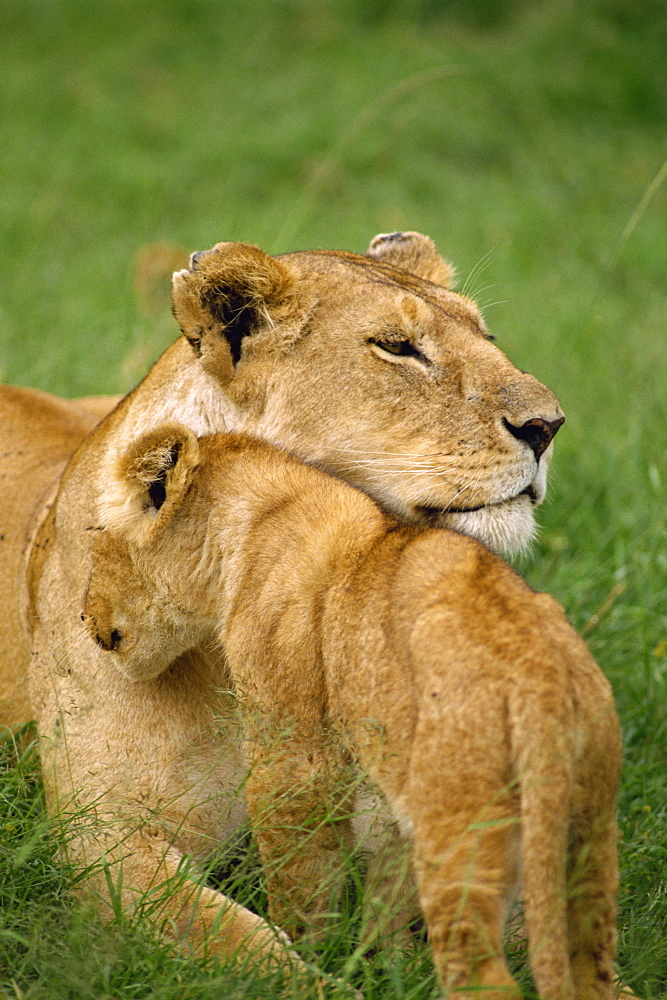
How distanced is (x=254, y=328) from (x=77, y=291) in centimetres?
469

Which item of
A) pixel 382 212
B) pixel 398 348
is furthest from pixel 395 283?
pixel 382 212

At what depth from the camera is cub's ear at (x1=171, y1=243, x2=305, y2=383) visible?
2873mm

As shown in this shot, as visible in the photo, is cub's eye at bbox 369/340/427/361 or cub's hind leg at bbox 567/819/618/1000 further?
cub's eye at bbox 369/340/427/361

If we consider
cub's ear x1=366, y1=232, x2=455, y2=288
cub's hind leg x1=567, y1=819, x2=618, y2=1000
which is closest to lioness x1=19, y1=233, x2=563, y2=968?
cub's ear x1=366, y1=232, x2=455, y2=288

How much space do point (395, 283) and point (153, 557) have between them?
40.0 inches

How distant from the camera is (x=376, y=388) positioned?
9.58 feet

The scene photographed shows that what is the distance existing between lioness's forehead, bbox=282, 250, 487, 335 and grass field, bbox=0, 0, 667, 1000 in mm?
687

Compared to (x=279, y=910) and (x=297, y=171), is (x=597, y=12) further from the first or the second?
(x=279, y=910)

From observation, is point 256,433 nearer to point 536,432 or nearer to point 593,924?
point 536,432

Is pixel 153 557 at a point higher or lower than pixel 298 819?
higher

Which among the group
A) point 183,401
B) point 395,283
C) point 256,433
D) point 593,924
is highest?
point 395,283

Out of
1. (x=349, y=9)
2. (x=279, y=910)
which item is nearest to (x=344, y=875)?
(x=279, y=910)

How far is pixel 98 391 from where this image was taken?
18.0 feet

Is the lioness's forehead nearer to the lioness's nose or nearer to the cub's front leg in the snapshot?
the lioness's nose
